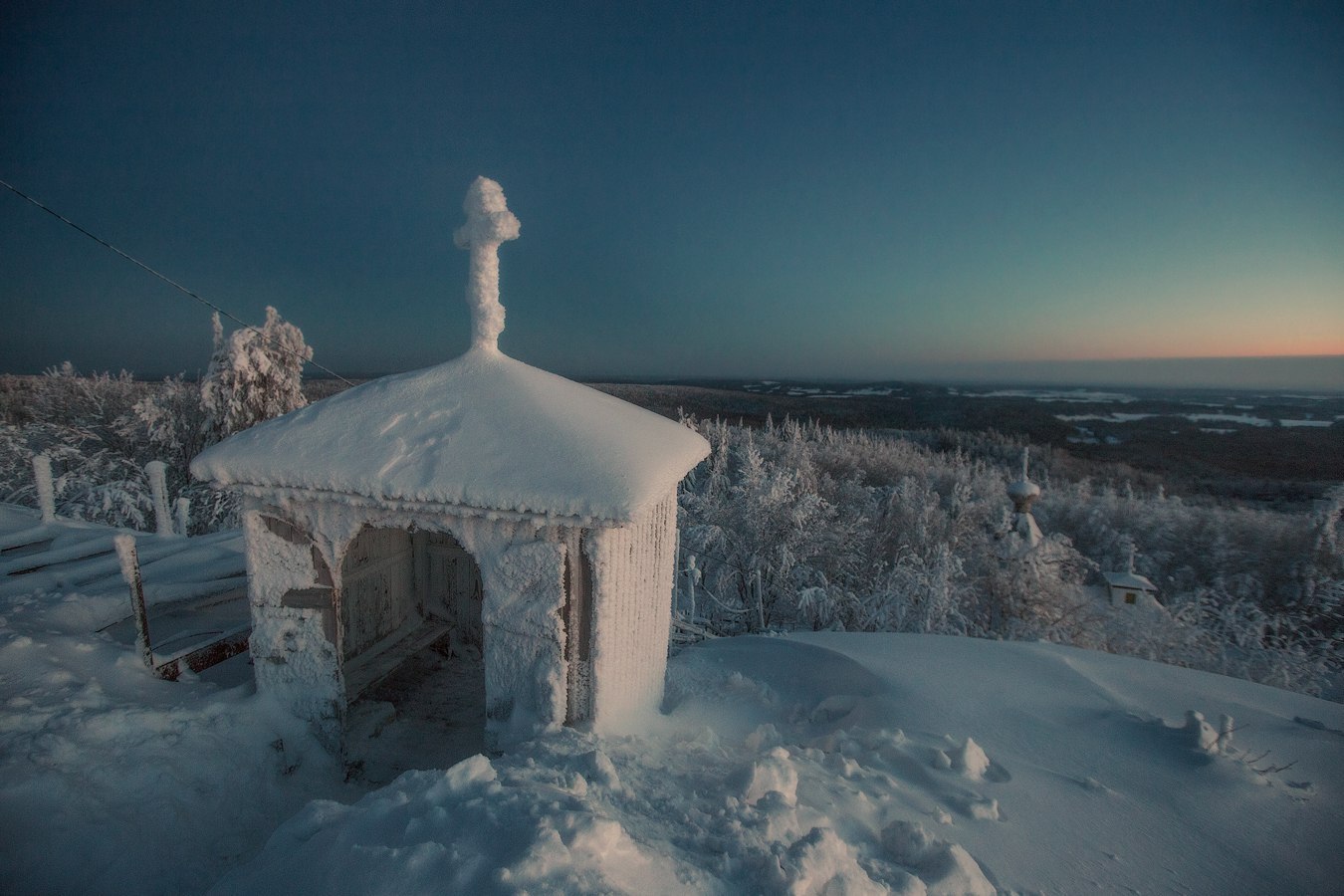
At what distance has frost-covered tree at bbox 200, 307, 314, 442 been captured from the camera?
15664mm

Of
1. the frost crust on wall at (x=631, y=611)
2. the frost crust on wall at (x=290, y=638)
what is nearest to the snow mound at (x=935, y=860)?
the frost crust on wall at (x=631, y=611)

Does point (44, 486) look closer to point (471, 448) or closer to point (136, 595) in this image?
point (136, 595)

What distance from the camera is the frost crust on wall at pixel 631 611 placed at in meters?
3.58

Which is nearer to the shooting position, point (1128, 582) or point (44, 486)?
point (44, 486)

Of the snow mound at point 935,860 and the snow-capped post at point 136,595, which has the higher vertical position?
the snow-capped post at point 136,595

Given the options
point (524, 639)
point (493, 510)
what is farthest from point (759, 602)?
point (493, 510)

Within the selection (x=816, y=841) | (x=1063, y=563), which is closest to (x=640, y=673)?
(x=816, y=841)

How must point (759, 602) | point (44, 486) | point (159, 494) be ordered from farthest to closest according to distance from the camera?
point (759, 602), point (159, 494), point (44, 486)

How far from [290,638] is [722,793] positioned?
10.7 feet

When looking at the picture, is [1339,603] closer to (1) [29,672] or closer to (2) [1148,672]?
(2) [1148,672]

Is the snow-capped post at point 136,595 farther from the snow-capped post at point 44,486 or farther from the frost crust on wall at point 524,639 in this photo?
the snow-capped post at point 44,486

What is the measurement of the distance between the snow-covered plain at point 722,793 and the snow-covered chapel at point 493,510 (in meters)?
0.39

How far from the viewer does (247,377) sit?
624 inches

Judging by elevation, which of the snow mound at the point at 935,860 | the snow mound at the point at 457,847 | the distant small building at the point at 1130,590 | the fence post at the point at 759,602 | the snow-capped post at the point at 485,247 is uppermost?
the snow-capped post at the point at 485,247
